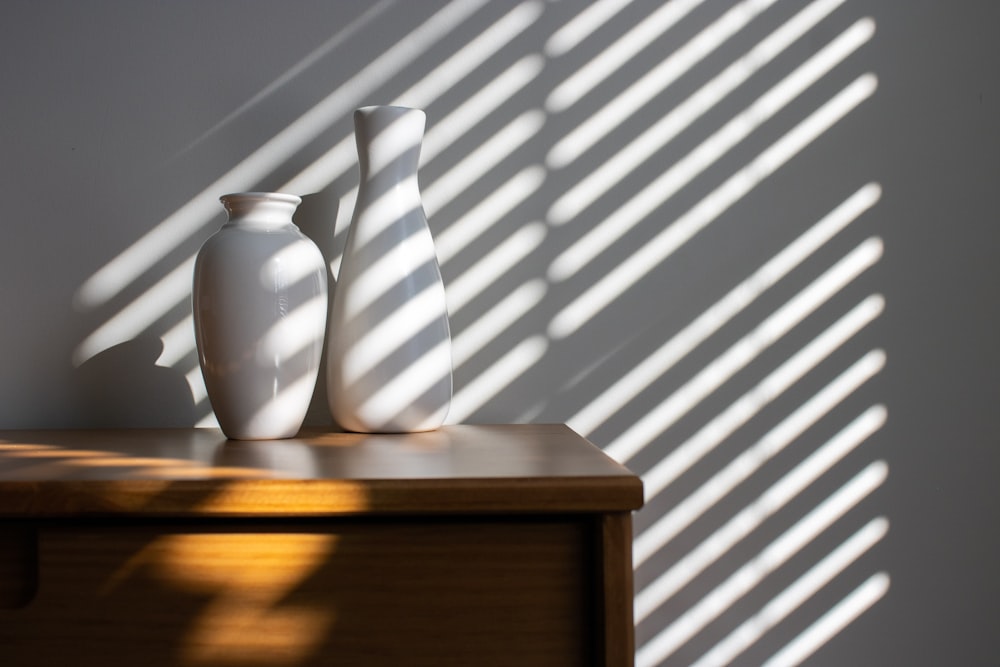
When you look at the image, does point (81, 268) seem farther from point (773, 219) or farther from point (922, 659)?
point (922, 659)

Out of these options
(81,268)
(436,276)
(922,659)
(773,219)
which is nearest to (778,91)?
(773,219)

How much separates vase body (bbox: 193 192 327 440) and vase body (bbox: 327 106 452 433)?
0.14ft

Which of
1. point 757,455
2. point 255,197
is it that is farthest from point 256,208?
point 757,455

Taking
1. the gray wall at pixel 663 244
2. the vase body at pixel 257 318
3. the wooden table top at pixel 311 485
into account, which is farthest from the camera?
the gray wall at pixel 663 244

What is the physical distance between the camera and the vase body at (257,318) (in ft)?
3.08

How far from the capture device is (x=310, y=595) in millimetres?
672

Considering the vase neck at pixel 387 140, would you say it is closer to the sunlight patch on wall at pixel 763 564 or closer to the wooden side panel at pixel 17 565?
the wooden side panel at pixel 17 565

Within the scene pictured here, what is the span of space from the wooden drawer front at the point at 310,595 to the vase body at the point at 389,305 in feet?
1.04

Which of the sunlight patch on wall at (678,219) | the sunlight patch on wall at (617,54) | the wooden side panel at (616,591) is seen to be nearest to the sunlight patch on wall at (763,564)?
the sunlight patch on wall at (678,219)

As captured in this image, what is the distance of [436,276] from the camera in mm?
1017

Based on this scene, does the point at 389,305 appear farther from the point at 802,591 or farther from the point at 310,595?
the point at 802,591

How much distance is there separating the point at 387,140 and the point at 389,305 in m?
0.19

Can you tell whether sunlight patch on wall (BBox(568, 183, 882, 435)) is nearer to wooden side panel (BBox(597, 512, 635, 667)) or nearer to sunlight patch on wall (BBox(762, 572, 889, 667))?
sunlight patch on wall (BBox(762, 572, 889, 667))

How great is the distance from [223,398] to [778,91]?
82cm
